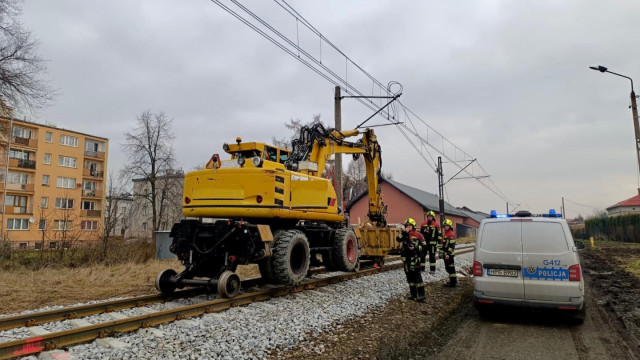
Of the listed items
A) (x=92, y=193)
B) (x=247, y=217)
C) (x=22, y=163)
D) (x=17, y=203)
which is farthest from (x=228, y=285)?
(x=92, y=193)

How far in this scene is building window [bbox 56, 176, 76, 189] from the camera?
158 ft

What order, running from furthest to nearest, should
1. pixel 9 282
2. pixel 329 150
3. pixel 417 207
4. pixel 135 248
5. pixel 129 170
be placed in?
pixel 417 207
pixel 129 170
pixel 135 248
pixel 329 150
pixel 9 282

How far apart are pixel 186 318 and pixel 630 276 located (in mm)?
14138

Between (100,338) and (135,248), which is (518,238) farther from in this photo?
(135,248)

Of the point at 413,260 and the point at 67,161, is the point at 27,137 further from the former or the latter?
the point at 413,260

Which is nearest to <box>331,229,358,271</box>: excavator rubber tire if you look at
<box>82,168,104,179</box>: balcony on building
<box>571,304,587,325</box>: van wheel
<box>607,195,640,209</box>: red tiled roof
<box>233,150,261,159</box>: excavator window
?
<box>233,150,261,159</box>: excavator window

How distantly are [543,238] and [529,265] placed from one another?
1.77ft

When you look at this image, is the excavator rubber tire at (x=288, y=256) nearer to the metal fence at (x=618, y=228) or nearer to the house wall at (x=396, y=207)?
the house wall at (x=396, y=207)

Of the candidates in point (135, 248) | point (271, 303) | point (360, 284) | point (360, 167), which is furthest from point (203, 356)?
point (360, 167)

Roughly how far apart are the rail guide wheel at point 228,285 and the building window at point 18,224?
45926 millimetres

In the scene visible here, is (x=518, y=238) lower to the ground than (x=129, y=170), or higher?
lower

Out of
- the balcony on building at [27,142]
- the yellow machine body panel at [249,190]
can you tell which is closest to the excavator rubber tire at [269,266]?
the yellow machine body panel at [249,190]

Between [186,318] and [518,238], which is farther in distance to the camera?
[518,238]

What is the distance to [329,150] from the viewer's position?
1149 cm
